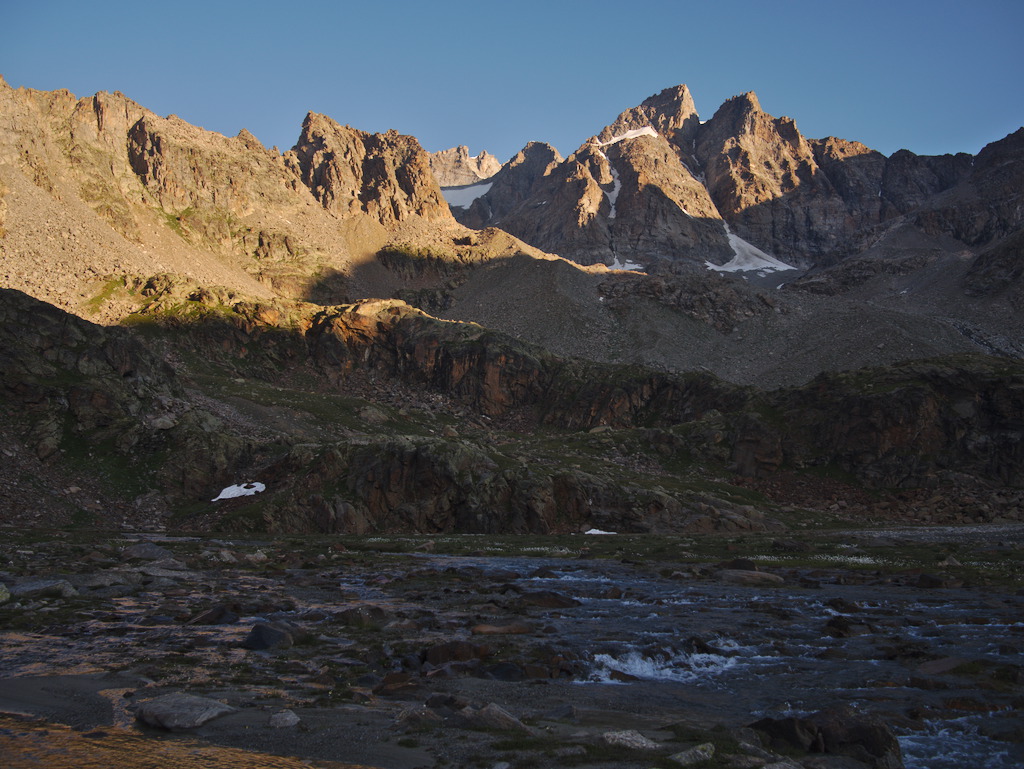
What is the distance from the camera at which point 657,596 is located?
2617 centimetres

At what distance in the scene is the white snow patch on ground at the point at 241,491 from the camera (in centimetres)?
5816

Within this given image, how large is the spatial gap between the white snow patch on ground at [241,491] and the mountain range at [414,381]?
0.73 metres

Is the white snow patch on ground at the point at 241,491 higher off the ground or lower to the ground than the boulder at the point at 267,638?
lower

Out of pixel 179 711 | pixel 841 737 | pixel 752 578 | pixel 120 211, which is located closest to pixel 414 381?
pixel 120 211

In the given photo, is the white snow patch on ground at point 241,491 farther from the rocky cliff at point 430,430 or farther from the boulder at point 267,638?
the boulder at point 267,638

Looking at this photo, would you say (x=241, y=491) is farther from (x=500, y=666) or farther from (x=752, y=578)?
(x=500, y=666)

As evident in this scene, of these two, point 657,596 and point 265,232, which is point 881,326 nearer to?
point 657,596

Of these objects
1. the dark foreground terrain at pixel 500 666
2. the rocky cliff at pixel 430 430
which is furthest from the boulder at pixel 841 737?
the rocky cliff at pixel 430 430

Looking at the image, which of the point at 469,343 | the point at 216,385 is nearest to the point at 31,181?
the point at 216,385

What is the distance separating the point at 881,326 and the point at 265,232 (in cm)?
16896

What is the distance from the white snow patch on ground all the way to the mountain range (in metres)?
0.73

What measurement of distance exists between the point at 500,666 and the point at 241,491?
4984 cm

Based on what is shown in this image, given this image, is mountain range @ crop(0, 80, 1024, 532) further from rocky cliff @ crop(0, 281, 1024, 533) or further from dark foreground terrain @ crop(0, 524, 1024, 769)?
dark foreground terrain @ crop(0, 524, 1024, 769)

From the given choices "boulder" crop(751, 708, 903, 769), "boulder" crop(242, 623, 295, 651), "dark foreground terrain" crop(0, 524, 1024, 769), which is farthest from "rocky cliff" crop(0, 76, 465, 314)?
"boulder" crop(751, 708, 903, 769)
